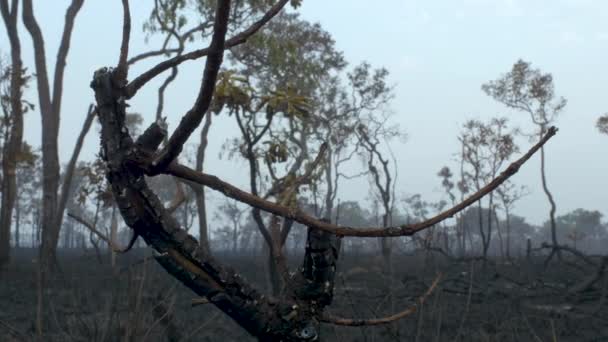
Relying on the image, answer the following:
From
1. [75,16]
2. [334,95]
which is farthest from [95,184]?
[334,95]

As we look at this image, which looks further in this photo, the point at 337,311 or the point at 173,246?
the point at 337,311

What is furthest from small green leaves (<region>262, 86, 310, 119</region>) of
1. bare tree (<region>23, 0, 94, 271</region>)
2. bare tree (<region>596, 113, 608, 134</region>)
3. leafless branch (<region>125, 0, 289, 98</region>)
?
bare tree (<region>596, 113, 608, 134</region>)

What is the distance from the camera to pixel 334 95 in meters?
26.2

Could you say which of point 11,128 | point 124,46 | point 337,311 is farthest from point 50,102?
point 124,46

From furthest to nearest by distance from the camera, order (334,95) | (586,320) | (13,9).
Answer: (334,95) → (13,9) → (586,320)

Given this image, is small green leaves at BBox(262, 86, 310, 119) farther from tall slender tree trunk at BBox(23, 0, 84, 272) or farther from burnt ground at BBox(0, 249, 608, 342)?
tall slender tree trunk at BBox(23, 0, 84, 272)

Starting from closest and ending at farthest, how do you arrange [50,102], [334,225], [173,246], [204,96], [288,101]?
1. [204,96]
2. [334,225]
3. [173,246]
4. [288,101]
5. [50,102]

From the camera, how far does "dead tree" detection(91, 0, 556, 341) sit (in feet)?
4.54

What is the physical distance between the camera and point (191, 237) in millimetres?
1514

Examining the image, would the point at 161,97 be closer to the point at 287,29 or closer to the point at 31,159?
the point at 31,159

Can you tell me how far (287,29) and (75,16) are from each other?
856 cm

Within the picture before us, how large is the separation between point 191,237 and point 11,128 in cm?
1322

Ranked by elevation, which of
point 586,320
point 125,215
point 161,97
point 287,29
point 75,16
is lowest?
point 586,320

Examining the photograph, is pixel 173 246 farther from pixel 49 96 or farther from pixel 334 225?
pixel 49 96
